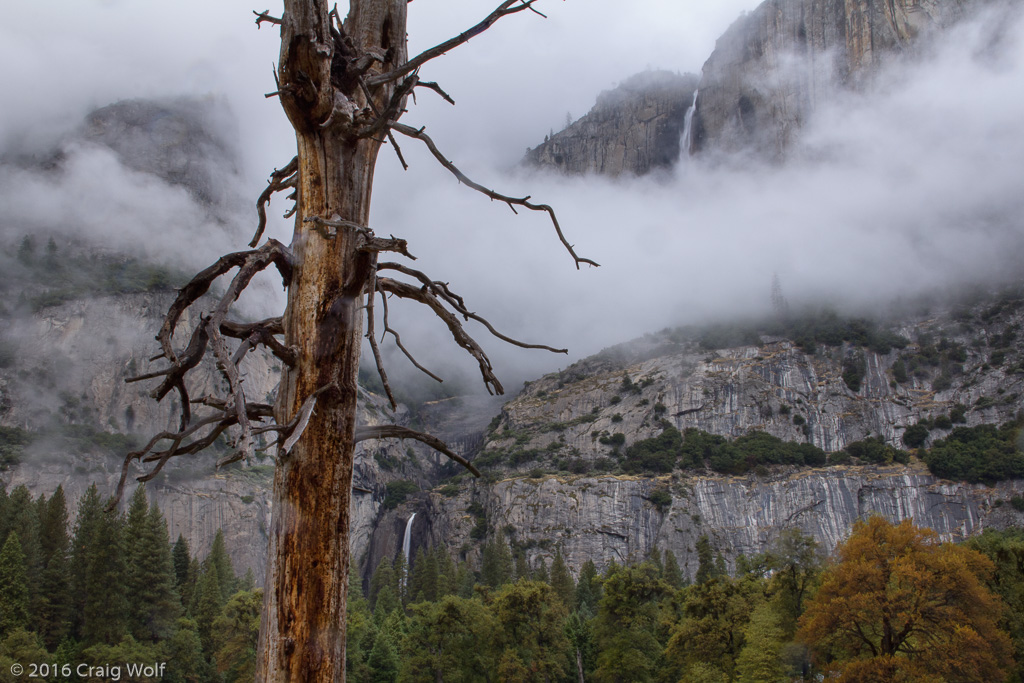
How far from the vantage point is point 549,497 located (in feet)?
301

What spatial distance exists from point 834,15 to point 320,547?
580ft

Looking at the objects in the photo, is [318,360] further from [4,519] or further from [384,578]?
[384,578]

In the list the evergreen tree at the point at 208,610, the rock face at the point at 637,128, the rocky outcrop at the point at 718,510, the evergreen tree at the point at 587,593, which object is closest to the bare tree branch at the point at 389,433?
the evergreen tree at the point at 208,610


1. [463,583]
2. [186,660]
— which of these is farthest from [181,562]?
[463,583]

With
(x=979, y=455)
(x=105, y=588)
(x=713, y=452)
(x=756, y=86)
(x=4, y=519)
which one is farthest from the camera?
(x=756, y=86)

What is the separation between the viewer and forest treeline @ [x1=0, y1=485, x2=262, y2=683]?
128 feet

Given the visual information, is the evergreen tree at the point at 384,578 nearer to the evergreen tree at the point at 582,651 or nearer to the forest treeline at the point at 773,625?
the forest treeline at the point at 773,625

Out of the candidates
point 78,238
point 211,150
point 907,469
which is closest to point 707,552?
point 907,469

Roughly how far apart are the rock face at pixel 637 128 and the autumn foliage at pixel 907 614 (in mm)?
166452

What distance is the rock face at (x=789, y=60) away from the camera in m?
147

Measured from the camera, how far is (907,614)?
25688mm

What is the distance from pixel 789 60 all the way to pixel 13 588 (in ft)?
544

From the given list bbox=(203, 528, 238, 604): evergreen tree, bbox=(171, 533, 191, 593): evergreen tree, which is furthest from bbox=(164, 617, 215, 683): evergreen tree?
bbox=(171, 533, 191, 593): evergreen tree

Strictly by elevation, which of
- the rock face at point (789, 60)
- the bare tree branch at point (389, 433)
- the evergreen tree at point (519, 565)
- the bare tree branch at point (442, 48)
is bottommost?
the evergreen tree at point (519, 565)
